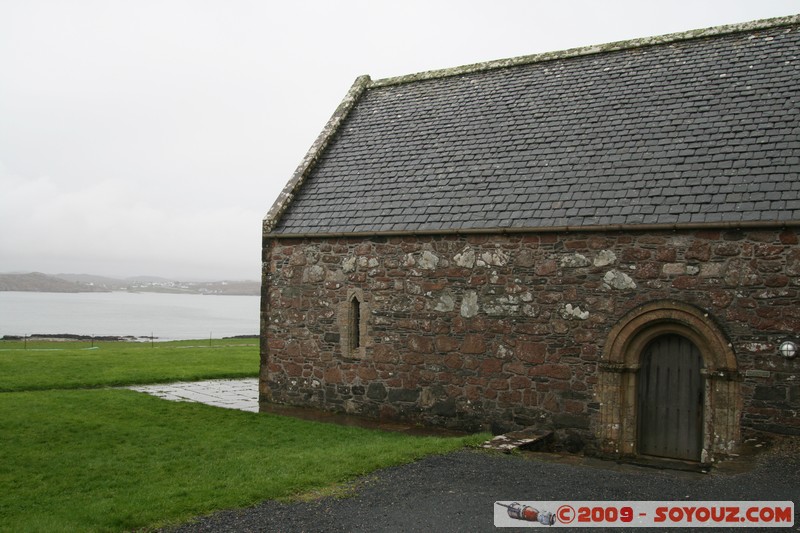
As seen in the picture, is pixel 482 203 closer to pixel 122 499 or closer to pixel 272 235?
pixel 272 235

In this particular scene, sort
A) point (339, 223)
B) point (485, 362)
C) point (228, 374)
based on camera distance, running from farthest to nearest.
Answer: point (228, 374) → point (339, 223) → point (485, 362)

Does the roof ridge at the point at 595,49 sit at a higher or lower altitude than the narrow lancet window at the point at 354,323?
higher

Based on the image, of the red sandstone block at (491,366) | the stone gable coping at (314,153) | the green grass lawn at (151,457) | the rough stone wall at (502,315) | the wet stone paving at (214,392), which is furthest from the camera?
the wet stone paving at (214,392)

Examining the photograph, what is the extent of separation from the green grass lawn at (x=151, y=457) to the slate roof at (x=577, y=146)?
4.51m

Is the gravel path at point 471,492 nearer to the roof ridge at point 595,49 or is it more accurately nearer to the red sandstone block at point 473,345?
the red sandstone block at point 473,345

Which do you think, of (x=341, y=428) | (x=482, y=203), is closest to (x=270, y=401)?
(x=341, y=428)

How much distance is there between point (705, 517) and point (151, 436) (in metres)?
9.27

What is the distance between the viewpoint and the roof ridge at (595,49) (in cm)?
1516

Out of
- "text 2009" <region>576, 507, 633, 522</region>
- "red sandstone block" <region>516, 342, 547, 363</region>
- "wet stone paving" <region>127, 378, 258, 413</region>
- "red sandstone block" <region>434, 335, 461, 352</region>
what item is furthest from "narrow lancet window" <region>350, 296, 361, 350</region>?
"text 2009" <region>576, 507, 633, 522</region>

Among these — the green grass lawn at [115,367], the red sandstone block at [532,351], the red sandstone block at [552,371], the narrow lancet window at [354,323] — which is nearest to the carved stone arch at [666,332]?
the red sandstone block at [552,371]

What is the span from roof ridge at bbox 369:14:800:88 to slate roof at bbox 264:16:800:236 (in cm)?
5

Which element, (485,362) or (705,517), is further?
(485,362)

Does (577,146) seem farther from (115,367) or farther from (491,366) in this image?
(115,367)

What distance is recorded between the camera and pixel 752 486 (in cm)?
873
